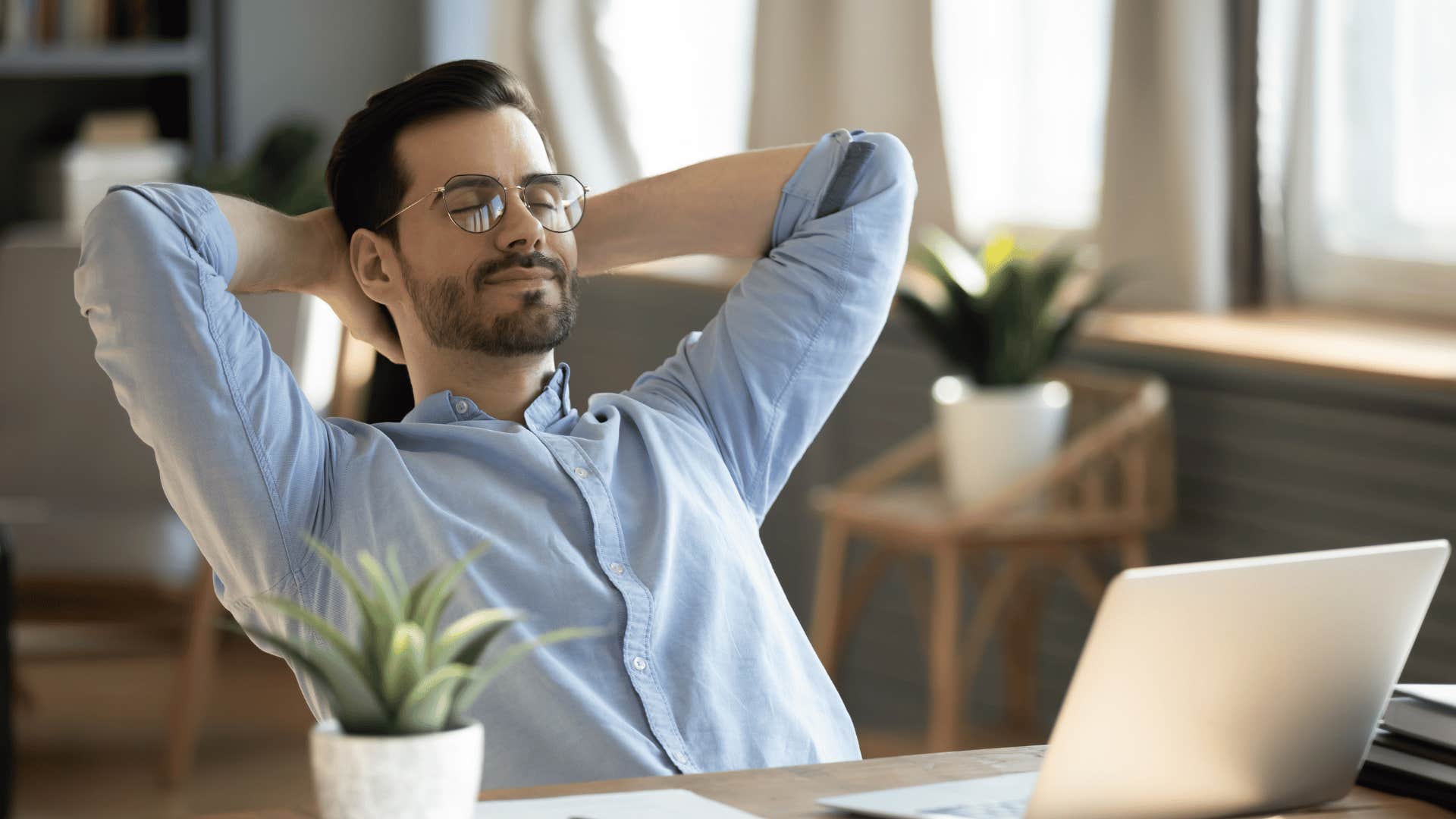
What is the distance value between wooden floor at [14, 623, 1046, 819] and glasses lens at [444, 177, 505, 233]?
1.94 meters

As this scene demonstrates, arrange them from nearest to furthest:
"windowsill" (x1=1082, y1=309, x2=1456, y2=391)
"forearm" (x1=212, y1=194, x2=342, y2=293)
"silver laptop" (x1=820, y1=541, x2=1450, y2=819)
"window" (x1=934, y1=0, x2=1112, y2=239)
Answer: "silver laptop" (x1=820, y1=541, x2=1450, y2=819)
"forearm" (x1=212, y1=194, x2=342, y2=293)
"windowsill" (x1=1082, y1=309, x2=1456, y2=391)
"window" (x1=934, y1=0, x2=1112, y2=239)

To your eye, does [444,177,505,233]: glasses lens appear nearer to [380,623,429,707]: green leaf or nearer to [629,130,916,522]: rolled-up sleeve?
[629,130,916,522]: rolled-up sleeve

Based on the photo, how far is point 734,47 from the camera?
4.73 metres

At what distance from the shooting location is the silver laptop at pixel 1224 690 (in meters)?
0.97

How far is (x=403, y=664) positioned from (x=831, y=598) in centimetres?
258

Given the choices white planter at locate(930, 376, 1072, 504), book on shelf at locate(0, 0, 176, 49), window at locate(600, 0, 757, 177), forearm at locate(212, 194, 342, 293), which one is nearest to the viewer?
forearm at locate(212, 194, 342, 293)

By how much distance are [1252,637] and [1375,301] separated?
2.47m

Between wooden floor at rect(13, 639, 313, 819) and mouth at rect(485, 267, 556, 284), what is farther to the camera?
wooden floor at rect(13, 639, 313, 819)

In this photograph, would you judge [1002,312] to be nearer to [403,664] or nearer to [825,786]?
[825,786]

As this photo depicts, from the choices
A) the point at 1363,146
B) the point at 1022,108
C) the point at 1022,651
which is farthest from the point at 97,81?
the point at 1363,146

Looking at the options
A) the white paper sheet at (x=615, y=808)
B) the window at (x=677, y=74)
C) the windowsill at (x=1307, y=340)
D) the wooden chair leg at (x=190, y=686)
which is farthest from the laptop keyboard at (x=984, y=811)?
the window at (x=677, y=74)

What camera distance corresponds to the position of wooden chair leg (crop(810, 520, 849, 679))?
328 cm

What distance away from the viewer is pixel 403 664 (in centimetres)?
86

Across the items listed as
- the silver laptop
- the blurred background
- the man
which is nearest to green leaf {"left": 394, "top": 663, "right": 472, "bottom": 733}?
the silver laptop
